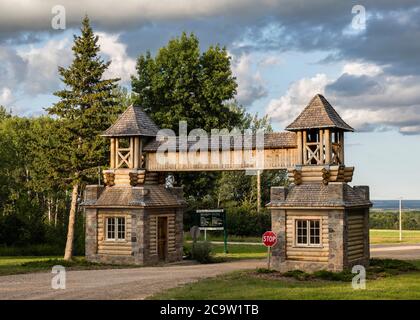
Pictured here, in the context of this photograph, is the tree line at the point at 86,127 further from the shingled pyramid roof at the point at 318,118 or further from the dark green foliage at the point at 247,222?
the shingled pyramid roof at the point at 318,118

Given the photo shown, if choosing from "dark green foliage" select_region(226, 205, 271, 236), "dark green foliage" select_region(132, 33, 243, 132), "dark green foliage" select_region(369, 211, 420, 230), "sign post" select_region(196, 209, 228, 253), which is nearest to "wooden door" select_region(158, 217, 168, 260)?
"sign post" select_region(196, 209, 228, 253)

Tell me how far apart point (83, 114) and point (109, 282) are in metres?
17.8

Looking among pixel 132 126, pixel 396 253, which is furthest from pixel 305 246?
pixel 396 253

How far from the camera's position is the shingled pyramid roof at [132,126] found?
103ft

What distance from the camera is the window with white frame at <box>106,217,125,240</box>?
3089 cm

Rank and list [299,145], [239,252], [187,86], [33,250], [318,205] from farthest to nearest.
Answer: [187,86]
[33,250]
[239,252]
[299,145]
[318,205]

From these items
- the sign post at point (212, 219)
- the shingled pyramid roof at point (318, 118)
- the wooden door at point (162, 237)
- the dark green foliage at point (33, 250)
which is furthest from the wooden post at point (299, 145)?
the dark green foliage at point (33, 250)

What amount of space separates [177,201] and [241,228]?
24.8 meters

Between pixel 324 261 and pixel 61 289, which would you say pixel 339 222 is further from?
pixel 61 289

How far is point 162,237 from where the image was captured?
32062mm

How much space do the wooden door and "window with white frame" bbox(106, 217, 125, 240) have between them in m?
2.01

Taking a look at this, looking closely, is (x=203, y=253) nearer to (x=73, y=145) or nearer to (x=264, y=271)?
(x=264, y=271)
